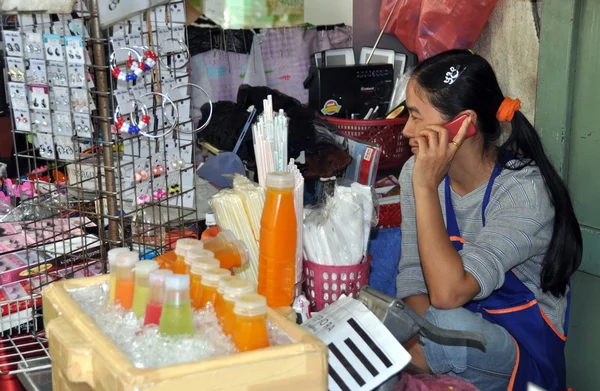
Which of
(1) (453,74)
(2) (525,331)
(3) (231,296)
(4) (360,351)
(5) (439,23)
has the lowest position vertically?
(2) (525,331)

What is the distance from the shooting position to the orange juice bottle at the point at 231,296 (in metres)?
1.56

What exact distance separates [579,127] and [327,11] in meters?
2.55

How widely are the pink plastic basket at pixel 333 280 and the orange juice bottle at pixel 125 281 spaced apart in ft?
2.47

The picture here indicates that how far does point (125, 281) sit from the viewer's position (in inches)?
67.8

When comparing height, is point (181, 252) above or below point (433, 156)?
below

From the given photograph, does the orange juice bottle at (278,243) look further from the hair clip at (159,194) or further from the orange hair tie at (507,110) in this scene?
the orange hair tie at (507,110)

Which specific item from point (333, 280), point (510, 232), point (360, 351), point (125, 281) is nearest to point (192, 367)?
point (125, 281)

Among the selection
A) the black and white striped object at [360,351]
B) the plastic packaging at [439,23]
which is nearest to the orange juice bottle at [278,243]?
the black and white striped object at [360,351]

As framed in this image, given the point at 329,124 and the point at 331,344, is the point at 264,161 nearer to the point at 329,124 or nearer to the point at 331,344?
the point at 331,344

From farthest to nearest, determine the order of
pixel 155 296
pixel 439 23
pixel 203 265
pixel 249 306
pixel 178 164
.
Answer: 1. pixel 439 23
2. pixel 178 164
3. pixel 203 265
4. pixel 155 296
5. pixel 249 306

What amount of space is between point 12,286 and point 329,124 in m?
1.72

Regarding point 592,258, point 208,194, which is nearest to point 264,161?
point 208,194

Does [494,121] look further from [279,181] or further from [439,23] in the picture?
[439,23]

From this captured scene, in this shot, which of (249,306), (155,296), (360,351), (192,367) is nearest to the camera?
(192,367)
